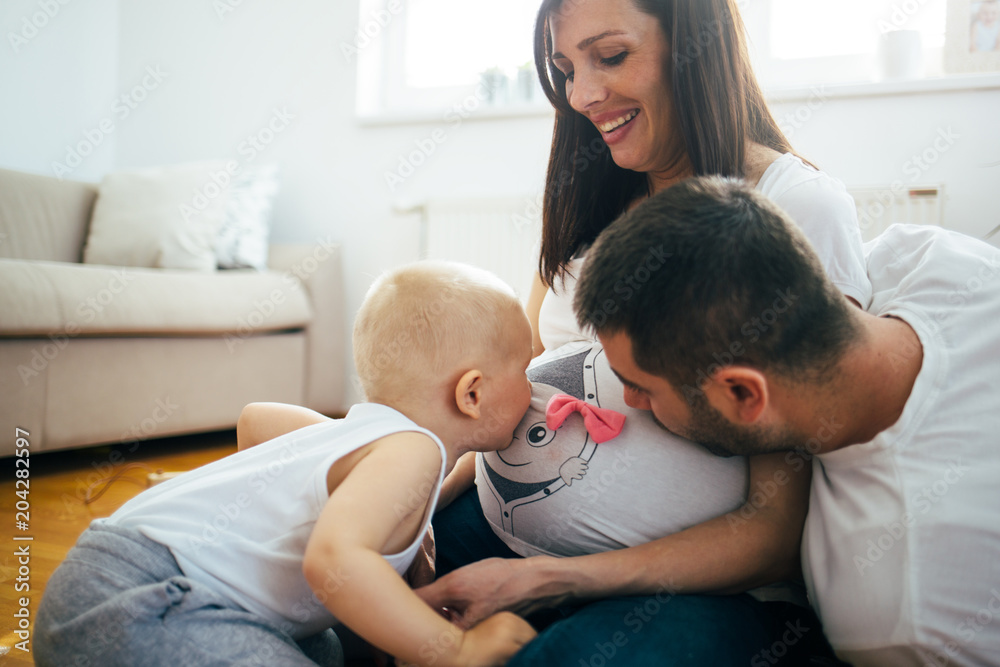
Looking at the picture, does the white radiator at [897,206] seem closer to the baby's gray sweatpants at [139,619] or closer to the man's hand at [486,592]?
the man's hand at [486,592]

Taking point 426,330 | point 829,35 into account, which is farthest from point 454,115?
point 426,330

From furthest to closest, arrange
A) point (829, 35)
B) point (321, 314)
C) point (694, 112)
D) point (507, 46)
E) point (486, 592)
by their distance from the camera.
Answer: point (507, 46)
point (321, 314)
point (829, 35)
point (694, 112)
point (486, 592)

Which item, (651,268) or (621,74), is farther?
(621,74)

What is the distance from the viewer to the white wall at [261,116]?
2.96m

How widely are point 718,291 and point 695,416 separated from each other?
0.49 ft

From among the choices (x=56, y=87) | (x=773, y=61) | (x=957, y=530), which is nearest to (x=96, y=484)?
(x=957, y=530)

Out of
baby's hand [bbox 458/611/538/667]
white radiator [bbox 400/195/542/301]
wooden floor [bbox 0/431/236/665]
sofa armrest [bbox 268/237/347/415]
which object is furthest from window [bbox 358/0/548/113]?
baby's hand [bbox 458/611/538/667]

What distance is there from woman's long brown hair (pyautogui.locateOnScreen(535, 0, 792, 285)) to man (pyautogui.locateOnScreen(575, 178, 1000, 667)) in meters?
0.35

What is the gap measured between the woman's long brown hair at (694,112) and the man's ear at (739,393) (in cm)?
43

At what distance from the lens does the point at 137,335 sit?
2148 millimetres

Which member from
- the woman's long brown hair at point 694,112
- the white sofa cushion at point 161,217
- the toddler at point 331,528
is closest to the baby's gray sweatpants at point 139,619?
the toddler at point 331,528

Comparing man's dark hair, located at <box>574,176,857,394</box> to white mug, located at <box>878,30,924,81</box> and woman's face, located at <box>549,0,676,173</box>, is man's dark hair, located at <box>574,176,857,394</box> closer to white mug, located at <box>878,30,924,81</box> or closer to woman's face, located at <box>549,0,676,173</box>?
woman's face, located at <box>549,0,676,173</box>

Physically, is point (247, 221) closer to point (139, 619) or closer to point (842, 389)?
point (139, 619)

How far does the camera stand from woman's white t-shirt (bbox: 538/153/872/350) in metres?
0.81
